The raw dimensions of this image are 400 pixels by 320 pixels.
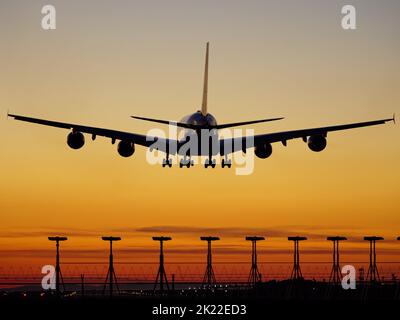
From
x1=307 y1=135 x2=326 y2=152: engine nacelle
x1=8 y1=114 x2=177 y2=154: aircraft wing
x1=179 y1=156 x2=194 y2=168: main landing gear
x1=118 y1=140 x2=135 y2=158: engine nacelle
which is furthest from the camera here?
x1=118 y1=140 x2=135 y2=158: engine nacelle

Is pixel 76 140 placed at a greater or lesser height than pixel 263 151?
greater

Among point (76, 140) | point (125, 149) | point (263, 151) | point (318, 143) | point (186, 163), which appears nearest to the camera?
point (76, 140)

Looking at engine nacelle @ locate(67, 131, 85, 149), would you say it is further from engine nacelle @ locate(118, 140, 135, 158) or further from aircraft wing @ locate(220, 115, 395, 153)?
aircraft wing @ locate(220, 115, 395, 153)

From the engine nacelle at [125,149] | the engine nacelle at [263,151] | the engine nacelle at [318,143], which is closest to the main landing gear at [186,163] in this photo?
the engine nacelle at [125,149]

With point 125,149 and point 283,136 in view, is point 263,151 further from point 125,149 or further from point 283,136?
point 125,149

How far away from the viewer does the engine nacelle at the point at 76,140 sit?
349ft

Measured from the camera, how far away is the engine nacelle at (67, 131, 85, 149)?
349 ft

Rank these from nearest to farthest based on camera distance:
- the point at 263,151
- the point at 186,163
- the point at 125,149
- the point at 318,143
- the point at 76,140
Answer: the point at 76,140
the point at 318,143
the point at 186,163
the point at 125,149
the point at 263,151

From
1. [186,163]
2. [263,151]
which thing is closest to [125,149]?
[186,163]

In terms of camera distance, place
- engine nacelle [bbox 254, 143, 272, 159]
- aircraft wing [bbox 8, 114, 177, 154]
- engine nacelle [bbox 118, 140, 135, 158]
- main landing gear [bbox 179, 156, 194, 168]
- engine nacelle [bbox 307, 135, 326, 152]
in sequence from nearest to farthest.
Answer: aircraft wing [bbox 8, 114, 177, 154] → engine nacelle [bbox 307, 135, 326, 152] → main landing gear [bbox 179, 156, 194, 168] → engine nacelle [bbox 118, 140, 135, 158] → engine nacelle [bbox 254, 143, 272, 159]

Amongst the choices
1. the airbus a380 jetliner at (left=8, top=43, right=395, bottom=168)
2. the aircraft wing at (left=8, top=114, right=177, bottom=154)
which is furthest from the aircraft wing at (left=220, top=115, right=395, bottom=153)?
the aircraft wing at (left=8, top=114, right=177, bottom=154)

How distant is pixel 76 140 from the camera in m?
106

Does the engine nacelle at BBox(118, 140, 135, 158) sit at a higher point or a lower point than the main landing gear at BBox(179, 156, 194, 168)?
higher
